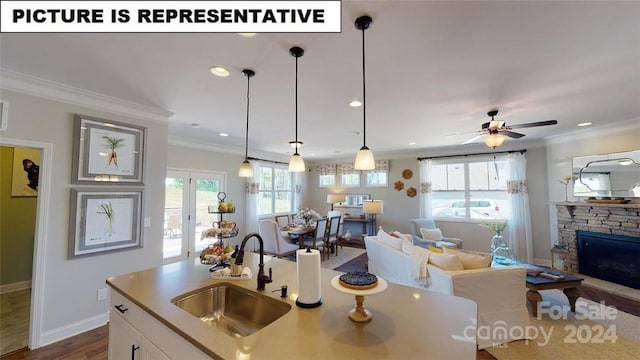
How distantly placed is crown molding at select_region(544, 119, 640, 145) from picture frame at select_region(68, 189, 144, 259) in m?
6.77

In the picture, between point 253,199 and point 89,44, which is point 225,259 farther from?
point 253,199

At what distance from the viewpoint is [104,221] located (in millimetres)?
2740

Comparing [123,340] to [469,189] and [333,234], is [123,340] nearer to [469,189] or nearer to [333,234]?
[333,234]

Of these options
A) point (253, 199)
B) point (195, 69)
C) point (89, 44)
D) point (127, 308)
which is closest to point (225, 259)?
Answer: point (127, 308)

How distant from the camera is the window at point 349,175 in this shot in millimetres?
7375

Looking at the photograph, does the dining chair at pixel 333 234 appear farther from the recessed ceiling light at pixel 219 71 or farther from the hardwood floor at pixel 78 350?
Result: the recessed ceiling light at pixel 219 71

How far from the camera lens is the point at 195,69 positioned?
2.19 m

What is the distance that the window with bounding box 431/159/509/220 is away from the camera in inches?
220

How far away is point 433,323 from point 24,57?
3.32 metres

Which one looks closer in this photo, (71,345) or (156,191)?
(71,345)

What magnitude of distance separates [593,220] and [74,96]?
7.28 meters

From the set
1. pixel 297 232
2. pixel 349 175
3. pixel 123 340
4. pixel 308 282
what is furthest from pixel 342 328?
pixel 349 175

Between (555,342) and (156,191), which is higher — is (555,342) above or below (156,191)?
below

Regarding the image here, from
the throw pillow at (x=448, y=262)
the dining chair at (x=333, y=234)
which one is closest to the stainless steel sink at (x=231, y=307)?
the throw pillow at (x=448, y=262)
